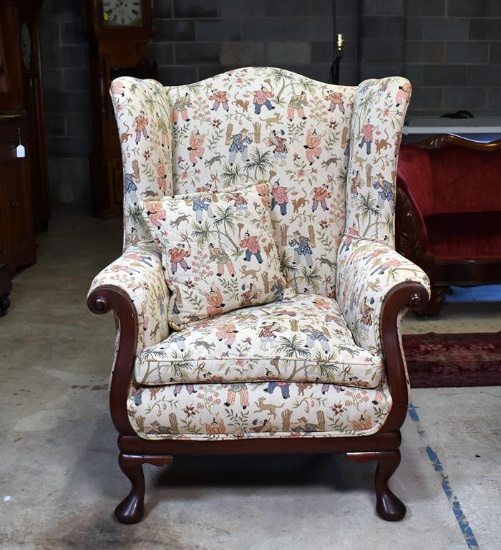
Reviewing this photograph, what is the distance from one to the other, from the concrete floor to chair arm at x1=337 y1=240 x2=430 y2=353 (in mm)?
411

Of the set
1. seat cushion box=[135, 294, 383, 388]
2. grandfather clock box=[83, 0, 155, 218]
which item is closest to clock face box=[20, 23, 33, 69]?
grandfather clock box=[83, 0, 155, 218]

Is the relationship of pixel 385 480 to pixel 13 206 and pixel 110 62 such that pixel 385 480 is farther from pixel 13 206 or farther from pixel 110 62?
pixel 110 62

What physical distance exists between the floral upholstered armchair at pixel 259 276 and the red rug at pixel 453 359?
1.99 feet

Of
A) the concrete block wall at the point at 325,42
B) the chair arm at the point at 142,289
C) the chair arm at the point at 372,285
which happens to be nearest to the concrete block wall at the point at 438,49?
the concrete block wall at the point at 325,42

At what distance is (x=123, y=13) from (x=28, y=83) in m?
0.90

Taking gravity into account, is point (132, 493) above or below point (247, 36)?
below

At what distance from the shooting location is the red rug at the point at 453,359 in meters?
2.76

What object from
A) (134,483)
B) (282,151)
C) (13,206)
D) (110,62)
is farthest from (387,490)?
(110,62)

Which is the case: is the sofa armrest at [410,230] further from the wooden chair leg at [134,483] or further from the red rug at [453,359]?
the wooden chair leg at [134,483]

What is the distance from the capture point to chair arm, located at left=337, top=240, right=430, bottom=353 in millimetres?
1893

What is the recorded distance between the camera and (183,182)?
94.3 inches

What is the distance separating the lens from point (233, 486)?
2.10m

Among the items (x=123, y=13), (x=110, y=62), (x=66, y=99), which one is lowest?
(x=66, y=99)

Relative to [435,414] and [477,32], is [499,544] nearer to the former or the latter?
[435,414]
